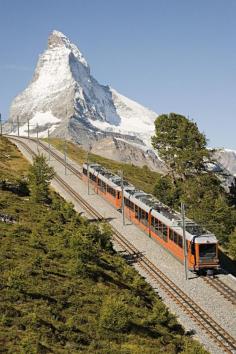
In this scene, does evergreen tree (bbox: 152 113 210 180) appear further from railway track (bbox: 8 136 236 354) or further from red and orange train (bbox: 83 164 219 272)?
railway track (bbox: 8 136 236 354)

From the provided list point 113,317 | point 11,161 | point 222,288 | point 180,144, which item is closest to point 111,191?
point 180,144

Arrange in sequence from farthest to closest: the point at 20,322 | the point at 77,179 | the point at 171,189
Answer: the point at 77,179
the point at 171,189
the point at 20,322

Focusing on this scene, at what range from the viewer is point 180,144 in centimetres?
7706

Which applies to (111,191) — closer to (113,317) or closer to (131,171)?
(131,171)

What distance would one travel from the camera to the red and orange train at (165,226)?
4122cm

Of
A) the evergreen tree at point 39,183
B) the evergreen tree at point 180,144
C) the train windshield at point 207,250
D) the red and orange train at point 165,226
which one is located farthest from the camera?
the evergreen tree at point 180,144

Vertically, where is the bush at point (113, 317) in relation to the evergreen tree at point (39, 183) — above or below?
below

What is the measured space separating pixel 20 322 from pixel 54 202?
35757 mm

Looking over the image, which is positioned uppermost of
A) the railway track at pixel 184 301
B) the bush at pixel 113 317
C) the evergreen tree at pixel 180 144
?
the evergreen tree at pixel 180 144

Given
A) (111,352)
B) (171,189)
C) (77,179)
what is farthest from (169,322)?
(77,179)

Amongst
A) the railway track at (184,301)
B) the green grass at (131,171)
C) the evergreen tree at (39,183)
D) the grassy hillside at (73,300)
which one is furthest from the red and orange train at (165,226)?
the green grass at (131,171)

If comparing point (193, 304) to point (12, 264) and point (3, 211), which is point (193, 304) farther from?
point (3, 211)

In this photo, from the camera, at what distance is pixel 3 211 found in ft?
159

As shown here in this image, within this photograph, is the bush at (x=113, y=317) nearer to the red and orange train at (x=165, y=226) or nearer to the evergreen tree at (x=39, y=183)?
the red and orange train at (x=165, y=226)
